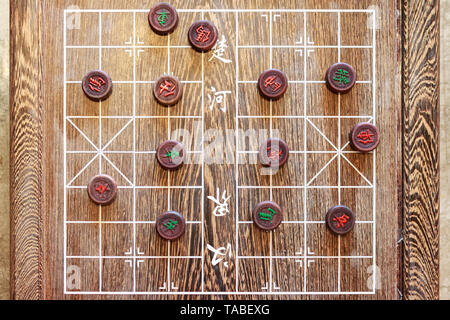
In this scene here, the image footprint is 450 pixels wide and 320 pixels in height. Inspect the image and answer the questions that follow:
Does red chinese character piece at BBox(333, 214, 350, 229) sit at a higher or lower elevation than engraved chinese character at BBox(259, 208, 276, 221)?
lower

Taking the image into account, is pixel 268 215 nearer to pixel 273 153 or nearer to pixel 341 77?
pixel 273 153

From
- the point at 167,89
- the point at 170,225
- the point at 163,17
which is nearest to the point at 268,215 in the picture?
the point at 170,225

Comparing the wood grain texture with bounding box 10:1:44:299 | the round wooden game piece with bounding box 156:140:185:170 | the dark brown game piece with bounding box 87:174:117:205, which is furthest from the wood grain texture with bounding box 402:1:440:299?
the wood grain texture with bounding box 10:1:44:299

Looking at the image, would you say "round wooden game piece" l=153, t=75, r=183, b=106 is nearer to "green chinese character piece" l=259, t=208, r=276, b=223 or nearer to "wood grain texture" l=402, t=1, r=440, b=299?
"green chinese character piece" l=259, t=208, r=276, b=223

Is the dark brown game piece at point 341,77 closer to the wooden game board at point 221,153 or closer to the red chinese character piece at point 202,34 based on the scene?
the wooden game board at point 221,153

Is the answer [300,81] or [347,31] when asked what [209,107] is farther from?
[347,31]
